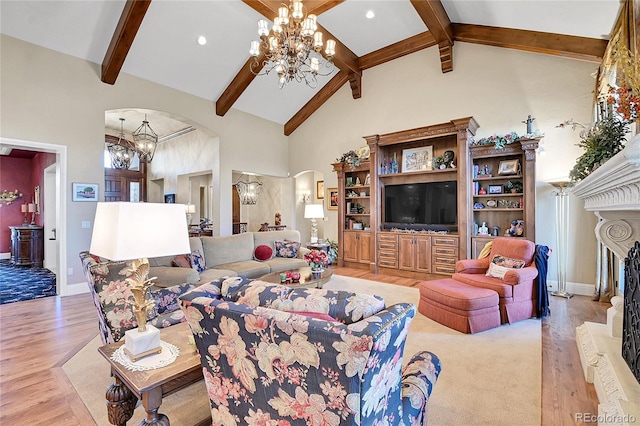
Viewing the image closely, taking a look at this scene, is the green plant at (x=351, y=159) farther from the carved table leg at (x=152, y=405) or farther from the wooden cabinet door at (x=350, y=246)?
the carved table leg at (x=152, y=405)

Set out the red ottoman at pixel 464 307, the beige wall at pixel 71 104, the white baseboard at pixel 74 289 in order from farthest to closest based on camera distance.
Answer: the white baseboard at pixel 74 289
the beige wall at pixel 71 104
the red ottoman at pixel 464 307

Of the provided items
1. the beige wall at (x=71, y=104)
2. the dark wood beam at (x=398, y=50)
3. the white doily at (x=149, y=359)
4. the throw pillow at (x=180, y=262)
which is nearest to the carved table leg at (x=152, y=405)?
the white doily at (x=149, y=359)

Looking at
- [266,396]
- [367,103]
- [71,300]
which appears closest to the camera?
[266,396]

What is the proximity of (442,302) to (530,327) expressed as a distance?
0.98 metres

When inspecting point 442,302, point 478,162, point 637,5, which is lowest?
point 442,302

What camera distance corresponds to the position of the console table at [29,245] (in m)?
7.15

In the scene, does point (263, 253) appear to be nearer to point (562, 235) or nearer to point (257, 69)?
point (257, 69)

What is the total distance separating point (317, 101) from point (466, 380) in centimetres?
684

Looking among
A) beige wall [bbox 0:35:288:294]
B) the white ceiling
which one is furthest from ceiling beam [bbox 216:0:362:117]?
beige wall [bbox 0:35:288:294]

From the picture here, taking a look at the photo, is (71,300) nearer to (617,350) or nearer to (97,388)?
(97,388)

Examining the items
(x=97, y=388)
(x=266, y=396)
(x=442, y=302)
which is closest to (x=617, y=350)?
(x=442, y=302)

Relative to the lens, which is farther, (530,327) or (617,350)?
(530,327)

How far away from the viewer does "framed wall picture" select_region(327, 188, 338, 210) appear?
7.46m

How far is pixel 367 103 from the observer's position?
689 cm
